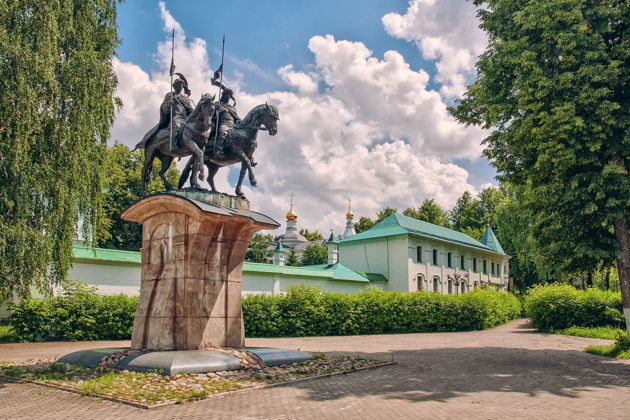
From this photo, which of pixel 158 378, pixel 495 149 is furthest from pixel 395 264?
pixel 158 378

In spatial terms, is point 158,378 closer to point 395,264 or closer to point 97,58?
point 97,58

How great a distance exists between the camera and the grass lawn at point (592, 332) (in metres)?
21.2

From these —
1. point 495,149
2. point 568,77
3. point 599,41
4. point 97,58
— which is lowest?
point 495,149

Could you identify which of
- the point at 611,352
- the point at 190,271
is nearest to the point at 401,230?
the point at 611,352

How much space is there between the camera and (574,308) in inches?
950

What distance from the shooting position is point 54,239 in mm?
15586

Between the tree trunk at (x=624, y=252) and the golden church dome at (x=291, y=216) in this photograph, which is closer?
the tree trunk at (x=624, y=252)

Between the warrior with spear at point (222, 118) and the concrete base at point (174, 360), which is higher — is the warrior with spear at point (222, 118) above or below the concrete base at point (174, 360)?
above

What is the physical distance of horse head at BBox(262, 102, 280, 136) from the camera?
11008 mm

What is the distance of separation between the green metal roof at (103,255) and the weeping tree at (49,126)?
12.9ft

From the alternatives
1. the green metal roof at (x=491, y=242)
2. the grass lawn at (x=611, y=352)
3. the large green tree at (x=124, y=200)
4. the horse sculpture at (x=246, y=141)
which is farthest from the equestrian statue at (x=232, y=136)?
the green metal roof at (x=491, y=242)

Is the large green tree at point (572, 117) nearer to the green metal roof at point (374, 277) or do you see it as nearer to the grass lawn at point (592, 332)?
the grass lawn at point (592, 332)

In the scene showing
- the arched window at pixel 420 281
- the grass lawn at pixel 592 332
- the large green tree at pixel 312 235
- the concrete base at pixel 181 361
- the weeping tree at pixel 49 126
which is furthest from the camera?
the large green tree at pixel 312 235

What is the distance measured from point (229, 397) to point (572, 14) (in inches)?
456
